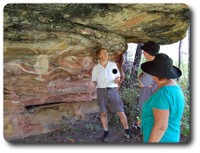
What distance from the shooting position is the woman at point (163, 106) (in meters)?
1.91

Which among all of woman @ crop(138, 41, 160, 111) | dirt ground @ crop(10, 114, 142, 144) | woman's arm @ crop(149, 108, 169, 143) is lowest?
dirt ground @ crop(10, 114, 142, 144)

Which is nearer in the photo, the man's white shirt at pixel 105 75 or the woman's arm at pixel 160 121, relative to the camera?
the woman's arm at pixel 160 121

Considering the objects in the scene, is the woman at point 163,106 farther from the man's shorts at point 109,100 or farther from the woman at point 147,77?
the man's shorts at point 109,100

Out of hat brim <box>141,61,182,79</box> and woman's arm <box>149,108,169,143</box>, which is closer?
woman's arm <box>149,108,169,143</box>

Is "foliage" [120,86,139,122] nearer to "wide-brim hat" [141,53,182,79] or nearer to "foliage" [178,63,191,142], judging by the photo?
"wide-brim hat" [141,53,182,79]

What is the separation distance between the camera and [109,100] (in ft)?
7.63

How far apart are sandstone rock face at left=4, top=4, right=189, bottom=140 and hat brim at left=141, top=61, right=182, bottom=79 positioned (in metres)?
0.23

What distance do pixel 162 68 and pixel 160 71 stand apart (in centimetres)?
4

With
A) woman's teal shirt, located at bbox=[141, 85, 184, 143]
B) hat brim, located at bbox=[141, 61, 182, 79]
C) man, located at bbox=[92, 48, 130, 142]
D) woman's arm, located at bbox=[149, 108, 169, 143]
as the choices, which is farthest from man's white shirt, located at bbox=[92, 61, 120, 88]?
woman's arm, located at bbox=[149, 108, 169, 143]

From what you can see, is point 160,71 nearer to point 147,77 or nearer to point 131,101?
point 147,77

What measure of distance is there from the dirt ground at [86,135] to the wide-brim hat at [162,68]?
0.46 metres

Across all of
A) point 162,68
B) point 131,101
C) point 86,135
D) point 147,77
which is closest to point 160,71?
point 162,68

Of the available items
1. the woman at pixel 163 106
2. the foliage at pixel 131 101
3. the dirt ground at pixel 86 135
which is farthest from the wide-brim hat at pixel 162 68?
the dirt ground at pixel 86 135

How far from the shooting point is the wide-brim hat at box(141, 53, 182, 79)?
2.02 m
